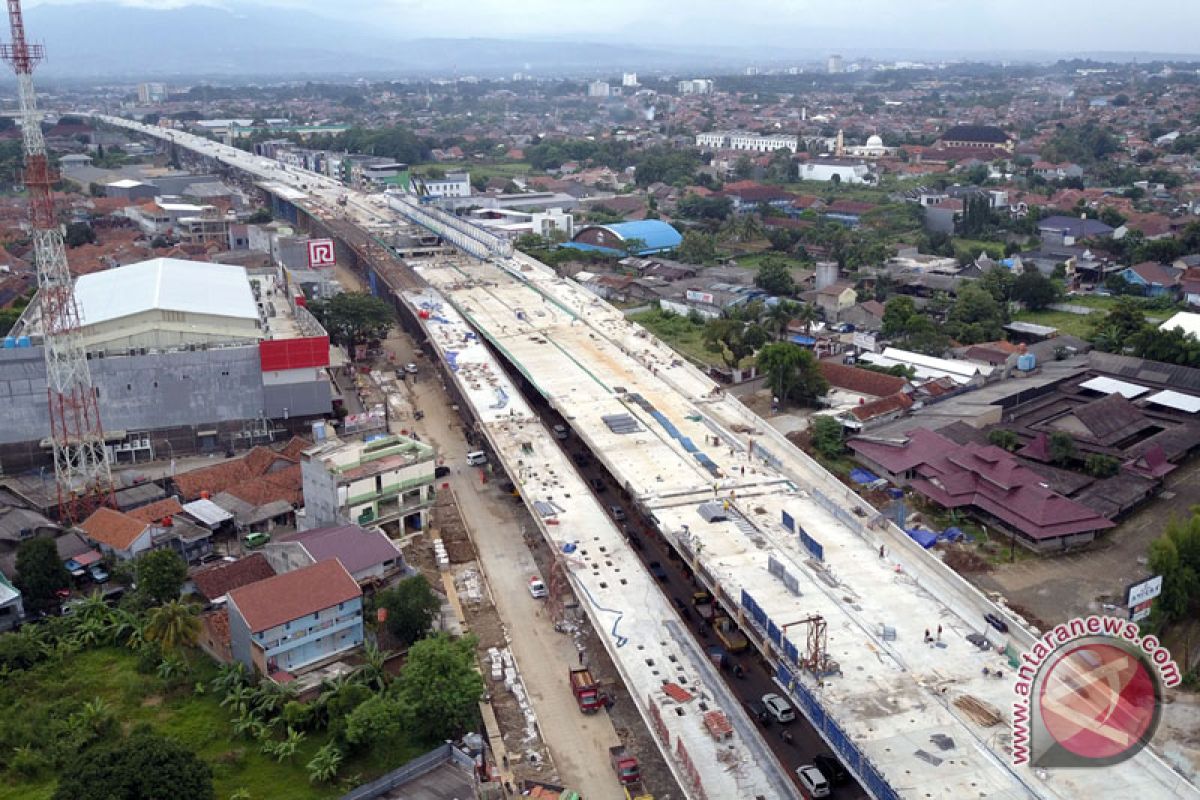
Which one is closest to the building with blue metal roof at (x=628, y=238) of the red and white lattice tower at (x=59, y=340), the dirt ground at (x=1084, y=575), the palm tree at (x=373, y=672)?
the red and white lattice tower at (x=59, y=340)

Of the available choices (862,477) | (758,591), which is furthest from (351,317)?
(758,591)

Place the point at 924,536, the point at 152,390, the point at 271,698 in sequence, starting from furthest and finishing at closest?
the point at 152,390, the point at 924,536, the point at 271,698

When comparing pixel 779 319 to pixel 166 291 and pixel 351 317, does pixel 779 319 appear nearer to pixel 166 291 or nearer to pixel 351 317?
pixel 351 317

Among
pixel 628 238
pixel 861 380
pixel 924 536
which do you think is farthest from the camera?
pixel 628 238

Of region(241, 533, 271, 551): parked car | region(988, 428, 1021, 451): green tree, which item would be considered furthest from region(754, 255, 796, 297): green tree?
region(241, 533, 271, 551): parked car

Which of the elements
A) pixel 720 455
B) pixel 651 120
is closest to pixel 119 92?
pixel 651 120

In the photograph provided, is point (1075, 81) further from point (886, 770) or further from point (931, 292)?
point (886, 770)

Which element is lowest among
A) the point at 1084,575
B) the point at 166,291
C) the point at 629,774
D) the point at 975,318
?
the point at 629,774
